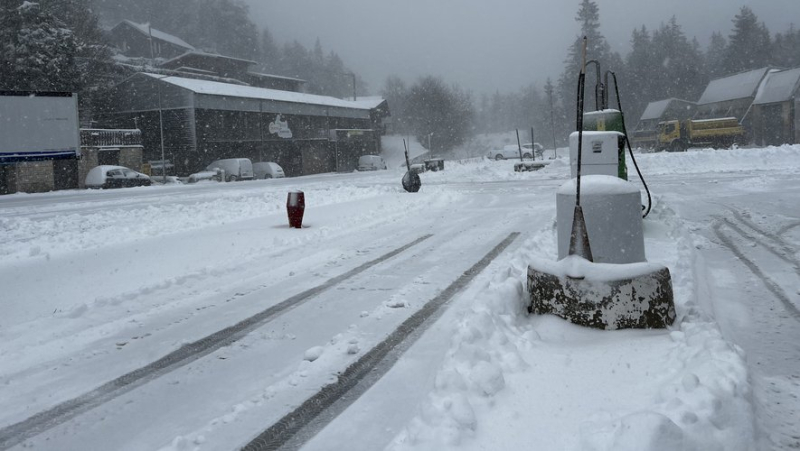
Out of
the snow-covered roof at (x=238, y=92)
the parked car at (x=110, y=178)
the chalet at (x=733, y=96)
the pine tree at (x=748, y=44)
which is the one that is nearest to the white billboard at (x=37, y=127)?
the parked car at (x=110, y=178)

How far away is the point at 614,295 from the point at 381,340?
6.45 ft

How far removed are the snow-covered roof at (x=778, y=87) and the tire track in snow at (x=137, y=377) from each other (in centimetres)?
6526

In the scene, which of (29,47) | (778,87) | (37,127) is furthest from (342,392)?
(778,87)

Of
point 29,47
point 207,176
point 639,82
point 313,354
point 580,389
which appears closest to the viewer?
point 580,389

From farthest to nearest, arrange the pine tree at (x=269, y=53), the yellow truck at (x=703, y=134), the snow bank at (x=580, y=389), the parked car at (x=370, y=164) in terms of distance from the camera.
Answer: the pine tree at (x=269, y=53)
the parked car at (x=370, y=164)
the yellow truck at (x=703, y=134)
the snow bank at (x=580, y=389)

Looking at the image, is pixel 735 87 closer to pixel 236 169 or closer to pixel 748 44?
pixel 748 44

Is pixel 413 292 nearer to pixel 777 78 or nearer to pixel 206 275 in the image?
pixel 206 275

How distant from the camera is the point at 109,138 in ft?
139

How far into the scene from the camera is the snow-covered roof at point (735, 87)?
6294cm

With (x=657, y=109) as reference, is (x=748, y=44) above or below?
above

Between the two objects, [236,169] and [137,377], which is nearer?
[137,377]

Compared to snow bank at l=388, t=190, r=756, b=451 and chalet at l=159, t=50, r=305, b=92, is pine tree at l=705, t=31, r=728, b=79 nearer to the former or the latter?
chalet at l=159, t=50, r=305, b=92

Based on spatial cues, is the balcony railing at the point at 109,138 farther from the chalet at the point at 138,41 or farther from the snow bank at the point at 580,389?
→ the snow bank at the point at 580,389

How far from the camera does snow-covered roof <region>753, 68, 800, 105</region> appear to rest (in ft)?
187
